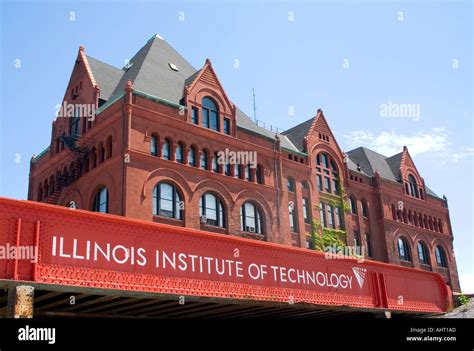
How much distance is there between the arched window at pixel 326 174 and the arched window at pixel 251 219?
33.9ft

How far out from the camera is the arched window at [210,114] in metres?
37.8

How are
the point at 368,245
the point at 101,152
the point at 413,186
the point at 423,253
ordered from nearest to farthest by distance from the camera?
the point at 101,152 → the point at 368,245 → the point at 423,253 → the point at 413,186

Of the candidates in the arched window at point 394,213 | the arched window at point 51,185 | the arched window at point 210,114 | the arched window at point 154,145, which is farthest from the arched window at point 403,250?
the arched window at point 51,185

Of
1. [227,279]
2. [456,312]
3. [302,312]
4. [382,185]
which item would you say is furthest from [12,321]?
[382,185]

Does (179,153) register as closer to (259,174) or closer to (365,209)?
(259,174)

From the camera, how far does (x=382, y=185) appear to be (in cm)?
5456

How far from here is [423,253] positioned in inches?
2227

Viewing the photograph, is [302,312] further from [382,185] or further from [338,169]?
[382,185]

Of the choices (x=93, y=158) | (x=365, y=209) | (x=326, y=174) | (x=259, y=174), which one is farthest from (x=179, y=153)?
(x=365, y=209)

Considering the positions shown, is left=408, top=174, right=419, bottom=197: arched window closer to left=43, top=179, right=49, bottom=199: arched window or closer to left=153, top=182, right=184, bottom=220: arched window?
left=153, top=182, right=184, bottom=220: arched window

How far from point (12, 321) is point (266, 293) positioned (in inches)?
408

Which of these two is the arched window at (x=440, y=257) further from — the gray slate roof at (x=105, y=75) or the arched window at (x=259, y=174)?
the gray slate roof at (x=105, y=75)

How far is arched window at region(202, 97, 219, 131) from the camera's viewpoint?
37.8 m

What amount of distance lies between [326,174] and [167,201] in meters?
20.4
